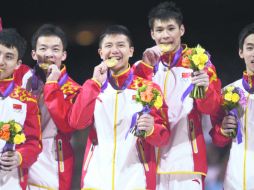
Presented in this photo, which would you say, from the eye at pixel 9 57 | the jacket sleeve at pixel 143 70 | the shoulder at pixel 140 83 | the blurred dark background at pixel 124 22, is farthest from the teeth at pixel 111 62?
the blurred dark background at pixel 124 22

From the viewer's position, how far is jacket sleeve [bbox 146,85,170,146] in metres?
5.05

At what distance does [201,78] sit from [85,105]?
845mm

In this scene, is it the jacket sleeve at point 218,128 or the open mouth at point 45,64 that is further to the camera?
the open mouth at point 45,64

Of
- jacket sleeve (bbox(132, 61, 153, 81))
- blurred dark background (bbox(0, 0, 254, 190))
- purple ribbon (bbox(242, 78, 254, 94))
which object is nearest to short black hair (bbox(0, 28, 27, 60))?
jacket sleeve (bbox(132, 61, 153, 81))

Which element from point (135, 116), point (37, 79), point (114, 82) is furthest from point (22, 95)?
point (135, 116)

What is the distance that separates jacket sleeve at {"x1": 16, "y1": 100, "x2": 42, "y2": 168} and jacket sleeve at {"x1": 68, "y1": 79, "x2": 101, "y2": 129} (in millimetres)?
284

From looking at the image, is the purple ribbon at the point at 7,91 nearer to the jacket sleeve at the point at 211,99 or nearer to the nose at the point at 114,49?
the nose at the point at 114,49

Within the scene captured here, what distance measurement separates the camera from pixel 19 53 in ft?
17.7

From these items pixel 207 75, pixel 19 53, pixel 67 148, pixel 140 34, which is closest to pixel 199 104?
pixel 207 75

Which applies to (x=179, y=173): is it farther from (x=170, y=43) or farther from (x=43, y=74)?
(x=43, y=74)

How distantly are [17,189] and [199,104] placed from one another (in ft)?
4.77

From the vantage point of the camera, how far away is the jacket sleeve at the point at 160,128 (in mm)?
5047

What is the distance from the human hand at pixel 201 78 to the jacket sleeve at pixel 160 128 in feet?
1.22

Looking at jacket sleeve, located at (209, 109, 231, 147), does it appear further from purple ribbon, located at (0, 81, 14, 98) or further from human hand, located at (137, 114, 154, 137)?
purple ribbon, located at (0, 81, 14, 98)
